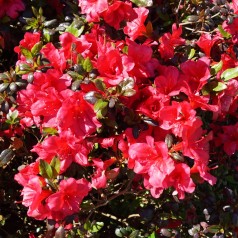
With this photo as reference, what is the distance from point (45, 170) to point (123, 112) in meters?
0.33

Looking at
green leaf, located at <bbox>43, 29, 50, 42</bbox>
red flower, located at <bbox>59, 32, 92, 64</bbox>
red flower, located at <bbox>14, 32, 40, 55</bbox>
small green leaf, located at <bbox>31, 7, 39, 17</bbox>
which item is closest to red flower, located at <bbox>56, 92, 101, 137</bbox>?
red flower, located at <bbox>59, 32, 92, 64</bbox>

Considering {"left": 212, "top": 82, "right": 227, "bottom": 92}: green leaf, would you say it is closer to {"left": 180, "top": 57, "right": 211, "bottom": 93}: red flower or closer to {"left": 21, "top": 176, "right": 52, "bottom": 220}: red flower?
{"left": 180, "top": 57, "right": 211, "bottom": 93}: red flower

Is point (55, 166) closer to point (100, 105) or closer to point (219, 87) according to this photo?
point (100, 105)

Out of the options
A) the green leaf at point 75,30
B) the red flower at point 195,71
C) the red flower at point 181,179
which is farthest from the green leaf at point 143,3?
the red flower at point 181,179

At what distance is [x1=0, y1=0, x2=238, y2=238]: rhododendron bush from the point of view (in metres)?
1.63

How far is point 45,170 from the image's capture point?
1616 millimetres

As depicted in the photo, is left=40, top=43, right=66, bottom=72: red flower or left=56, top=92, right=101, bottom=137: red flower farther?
left=40, top=43, right=66, bottom=72: red flower

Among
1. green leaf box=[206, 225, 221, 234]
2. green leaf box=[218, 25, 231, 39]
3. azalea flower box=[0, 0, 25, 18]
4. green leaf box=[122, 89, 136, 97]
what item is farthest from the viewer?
azalea flower box=[0, 0, 25, 18]

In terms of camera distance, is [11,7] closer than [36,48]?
No

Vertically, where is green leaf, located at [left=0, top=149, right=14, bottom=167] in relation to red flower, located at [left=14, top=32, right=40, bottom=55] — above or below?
below

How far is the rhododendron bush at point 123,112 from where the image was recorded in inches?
64.2

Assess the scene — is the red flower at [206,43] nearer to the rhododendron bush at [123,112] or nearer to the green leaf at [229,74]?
the rhododendron bush at [123,112]

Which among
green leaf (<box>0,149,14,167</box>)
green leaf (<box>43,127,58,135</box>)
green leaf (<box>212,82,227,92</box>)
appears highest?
green leaf (<box>212,82,227,92</box>)

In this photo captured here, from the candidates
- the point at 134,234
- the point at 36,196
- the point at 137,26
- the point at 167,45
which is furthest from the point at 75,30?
the point at 134,234
